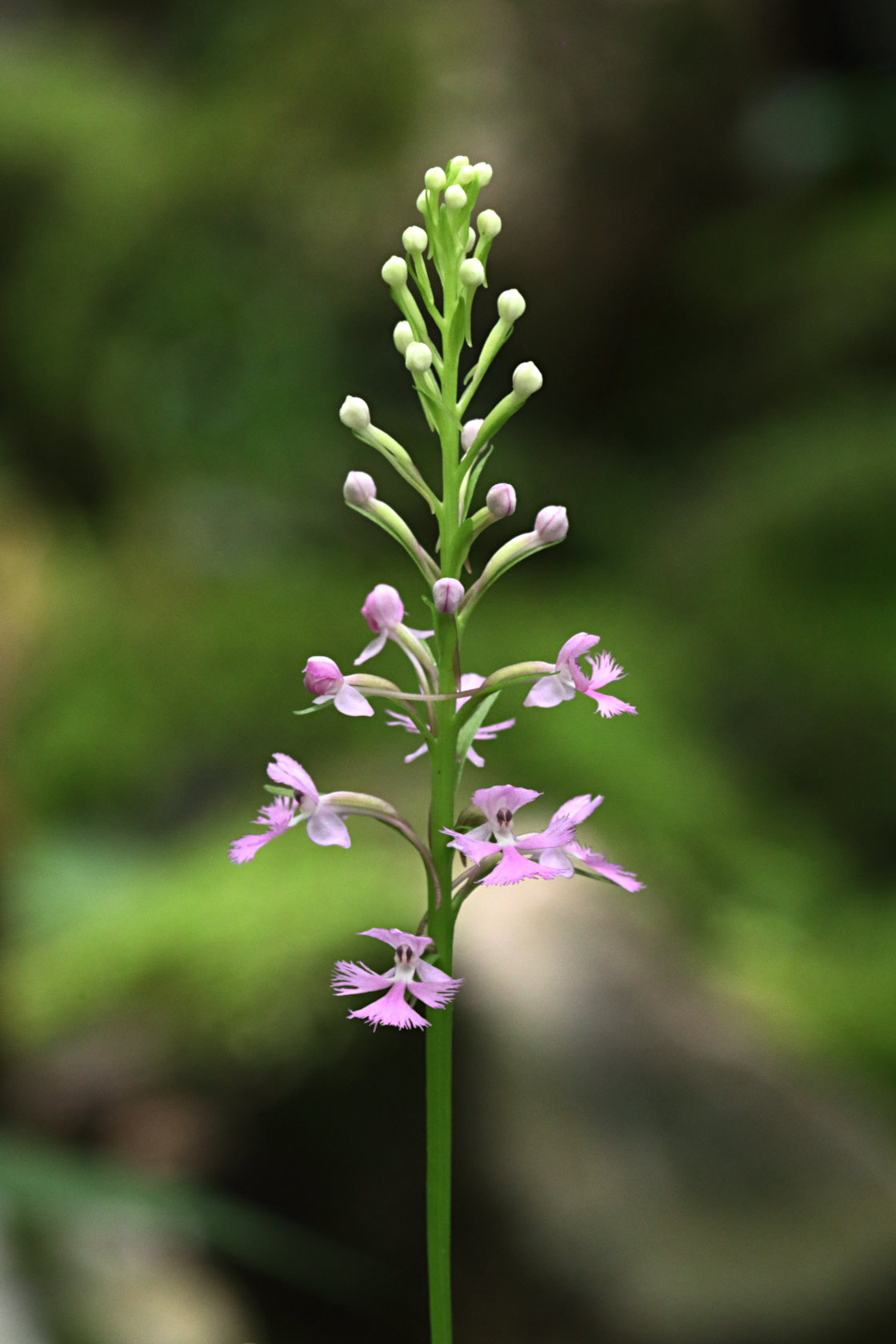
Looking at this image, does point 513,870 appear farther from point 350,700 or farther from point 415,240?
point 415,240

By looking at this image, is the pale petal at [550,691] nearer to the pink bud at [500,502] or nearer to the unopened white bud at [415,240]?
the pink bud at [500,502]

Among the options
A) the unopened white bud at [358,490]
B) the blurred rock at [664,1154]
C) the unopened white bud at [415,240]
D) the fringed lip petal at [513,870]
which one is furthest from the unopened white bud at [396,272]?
the blurred rock at [664,1154]

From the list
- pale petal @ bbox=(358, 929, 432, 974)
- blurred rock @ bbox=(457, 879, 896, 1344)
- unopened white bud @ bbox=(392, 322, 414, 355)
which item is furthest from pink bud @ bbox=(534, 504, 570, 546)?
blurred rock @ bbox=(457, 879, 896, 1344)

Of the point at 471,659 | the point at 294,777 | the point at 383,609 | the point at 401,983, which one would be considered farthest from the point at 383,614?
the point at 471,659

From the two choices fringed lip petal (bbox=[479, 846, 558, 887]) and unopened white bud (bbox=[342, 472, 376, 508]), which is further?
unopened white bud (bbox=[342, 472, 376, 508])

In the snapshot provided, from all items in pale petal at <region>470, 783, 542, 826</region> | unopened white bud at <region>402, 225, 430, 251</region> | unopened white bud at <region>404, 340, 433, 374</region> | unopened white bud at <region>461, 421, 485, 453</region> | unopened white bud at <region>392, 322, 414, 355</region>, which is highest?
unopened white bud at <region>402, 225, 430, 251</region>

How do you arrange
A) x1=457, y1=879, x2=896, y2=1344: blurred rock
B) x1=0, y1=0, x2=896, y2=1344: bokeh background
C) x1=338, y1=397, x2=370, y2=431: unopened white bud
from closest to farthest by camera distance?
x1=338, y1=397, x2=370, y2=431: unopened white bud
x1=457, y1=879, x2=896, y2=1344: blurred rock
x1=0, y1=0, x2=896, y2=1344: bokeh background

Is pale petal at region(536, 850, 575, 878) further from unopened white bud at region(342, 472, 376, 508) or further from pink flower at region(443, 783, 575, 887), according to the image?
unopened white bud at region(342, 472, 376, 508)
